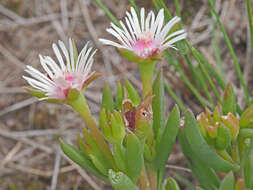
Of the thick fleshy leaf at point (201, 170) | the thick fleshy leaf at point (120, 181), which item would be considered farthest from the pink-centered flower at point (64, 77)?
the thick fleshy leaf at point (201, 170)

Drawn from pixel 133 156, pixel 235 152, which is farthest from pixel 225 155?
pixel 133 156

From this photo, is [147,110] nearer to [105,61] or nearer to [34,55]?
[105,61]

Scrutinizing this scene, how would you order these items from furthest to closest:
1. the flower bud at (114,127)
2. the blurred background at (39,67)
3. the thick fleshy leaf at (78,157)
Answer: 1. the blurred background at (39,67)
2. the thick fleshy leaf at (78,157)
3. the flower bud at (114,127)

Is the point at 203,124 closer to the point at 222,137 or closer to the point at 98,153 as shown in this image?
the point at 222,137

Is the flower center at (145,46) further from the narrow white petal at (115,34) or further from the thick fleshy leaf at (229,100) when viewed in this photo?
the thick fleshy leaf at (229,100)

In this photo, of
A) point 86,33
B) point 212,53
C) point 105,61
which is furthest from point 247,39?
point 86,33
